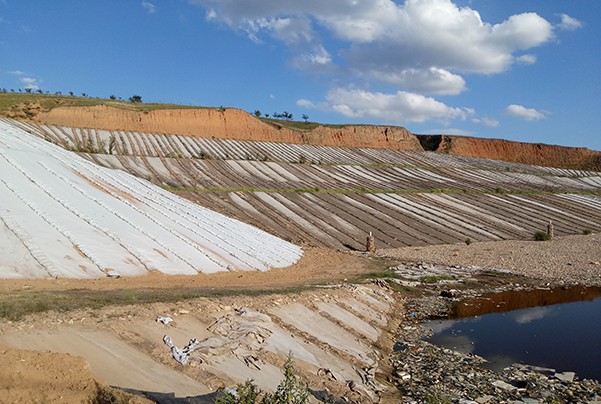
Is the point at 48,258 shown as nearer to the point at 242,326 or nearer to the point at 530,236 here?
the point at 242,326

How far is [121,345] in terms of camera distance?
660cm

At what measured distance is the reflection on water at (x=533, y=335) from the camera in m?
9.95

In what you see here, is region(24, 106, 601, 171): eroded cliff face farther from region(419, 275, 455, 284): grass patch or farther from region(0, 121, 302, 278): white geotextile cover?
region(419, 275, 455, 284): grass patch

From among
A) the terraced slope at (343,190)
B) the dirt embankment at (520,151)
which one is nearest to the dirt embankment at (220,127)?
the terraced slope at (343,190)

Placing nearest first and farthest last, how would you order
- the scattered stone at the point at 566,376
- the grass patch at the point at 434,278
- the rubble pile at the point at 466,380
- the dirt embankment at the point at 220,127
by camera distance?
the rubble pile at the point at 466,380 → the scattered stone at the point at 566,376 → the grass patch at the point at 434,278 → the dirt embankment at the point at 220,127

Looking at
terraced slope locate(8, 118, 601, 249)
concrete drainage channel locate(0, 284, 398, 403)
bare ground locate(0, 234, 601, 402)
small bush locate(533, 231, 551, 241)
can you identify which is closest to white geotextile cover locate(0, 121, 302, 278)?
bare ground locate(0, 234, 601, 402)

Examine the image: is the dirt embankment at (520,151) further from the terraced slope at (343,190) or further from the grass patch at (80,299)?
the grass patch at (80,299)

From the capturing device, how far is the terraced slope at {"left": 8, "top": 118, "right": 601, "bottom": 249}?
2738 centimetres

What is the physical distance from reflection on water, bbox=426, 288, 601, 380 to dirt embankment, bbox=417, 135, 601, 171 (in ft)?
212

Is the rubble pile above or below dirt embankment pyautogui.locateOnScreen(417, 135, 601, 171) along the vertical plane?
below

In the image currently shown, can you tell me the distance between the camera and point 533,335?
11844 mm

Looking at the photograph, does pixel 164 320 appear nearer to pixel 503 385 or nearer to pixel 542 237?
pixel 503 385

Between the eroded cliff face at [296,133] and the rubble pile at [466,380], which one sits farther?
the eroded cliff face at [296,133]

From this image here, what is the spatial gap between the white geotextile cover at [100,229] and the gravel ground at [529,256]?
6.71m
